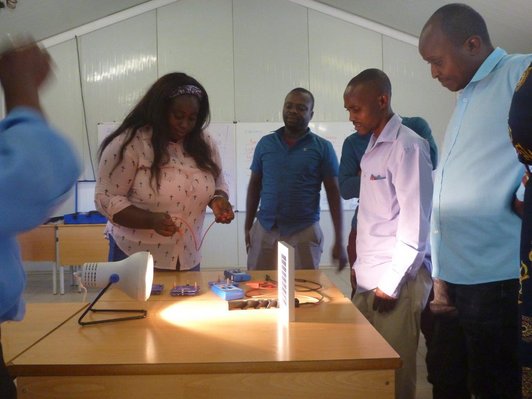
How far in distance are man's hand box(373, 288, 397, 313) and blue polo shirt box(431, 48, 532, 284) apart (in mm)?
237

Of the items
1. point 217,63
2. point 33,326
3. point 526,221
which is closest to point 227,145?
point 217,63

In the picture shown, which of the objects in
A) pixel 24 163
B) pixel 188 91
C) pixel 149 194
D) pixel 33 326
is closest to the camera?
pixel 24 163

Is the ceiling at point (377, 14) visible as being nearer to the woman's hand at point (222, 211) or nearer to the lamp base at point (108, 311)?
the woman's hand at point (222, 211)

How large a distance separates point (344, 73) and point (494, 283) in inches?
210

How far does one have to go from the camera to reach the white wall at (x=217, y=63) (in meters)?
6.36

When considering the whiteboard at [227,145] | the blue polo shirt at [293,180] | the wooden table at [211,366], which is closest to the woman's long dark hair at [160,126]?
the blue polo shirt at [293,180]

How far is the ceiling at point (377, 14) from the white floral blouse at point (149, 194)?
3.53 metres

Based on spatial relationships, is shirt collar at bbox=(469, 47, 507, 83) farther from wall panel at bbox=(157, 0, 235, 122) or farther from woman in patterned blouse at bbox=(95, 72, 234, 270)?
wall panel at bbox=(157, 0, 235, 122)

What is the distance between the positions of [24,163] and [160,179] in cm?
141

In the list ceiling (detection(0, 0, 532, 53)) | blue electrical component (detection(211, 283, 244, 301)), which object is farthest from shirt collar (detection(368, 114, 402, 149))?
ceiling (detection(0, 0, 532, 53))

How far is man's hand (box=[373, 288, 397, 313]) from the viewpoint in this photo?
5.98ft

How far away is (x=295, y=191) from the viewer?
3.00 m

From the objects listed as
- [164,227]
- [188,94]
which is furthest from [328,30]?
[164,227]

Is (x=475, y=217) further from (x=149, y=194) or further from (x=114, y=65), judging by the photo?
(x=114, y=65)
